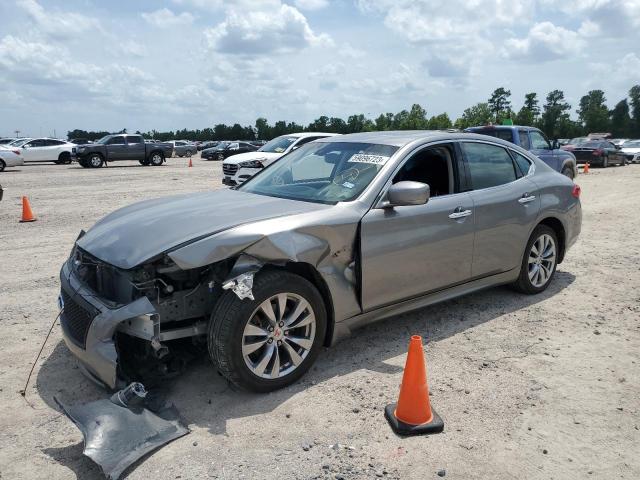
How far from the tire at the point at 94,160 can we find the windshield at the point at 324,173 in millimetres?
24809

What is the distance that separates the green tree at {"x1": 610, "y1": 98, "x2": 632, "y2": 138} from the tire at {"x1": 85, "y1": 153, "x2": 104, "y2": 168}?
96860 mm

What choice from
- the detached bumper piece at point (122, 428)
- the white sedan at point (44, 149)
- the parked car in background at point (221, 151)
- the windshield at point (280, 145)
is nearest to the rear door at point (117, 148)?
the white sedan at point (44, 149)

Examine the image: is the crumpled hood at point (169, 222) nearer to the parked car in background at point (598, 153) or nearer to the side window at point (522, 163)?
the side window at point (522, 163)

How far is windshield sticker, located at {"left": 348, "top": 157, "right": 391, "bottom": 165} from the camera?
439 centimetres

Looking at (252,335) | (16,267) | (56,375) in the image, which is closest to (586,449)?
(252,335)

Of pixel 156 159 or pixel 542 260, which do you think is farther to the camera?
pixel 156 159

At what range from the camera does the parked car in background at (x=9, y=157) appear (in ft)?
82.3

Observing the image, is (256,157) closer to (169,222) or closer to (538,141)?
(538,141)

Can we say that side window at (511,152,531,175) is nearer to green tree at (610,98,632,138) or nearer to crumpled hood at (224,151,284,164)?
crumpled hood at (224,151,284,164)

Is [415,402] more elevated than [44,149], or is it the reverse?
[44,149]

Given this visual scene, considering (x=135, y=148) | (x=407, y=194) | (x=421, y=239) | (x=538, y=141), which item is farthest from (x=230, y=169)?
(x=135, y=148)

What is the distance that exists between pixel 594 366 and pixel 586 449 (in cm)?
122

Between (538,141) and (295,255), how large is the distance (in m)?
12.8

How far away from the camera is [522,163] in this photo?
555 cm
